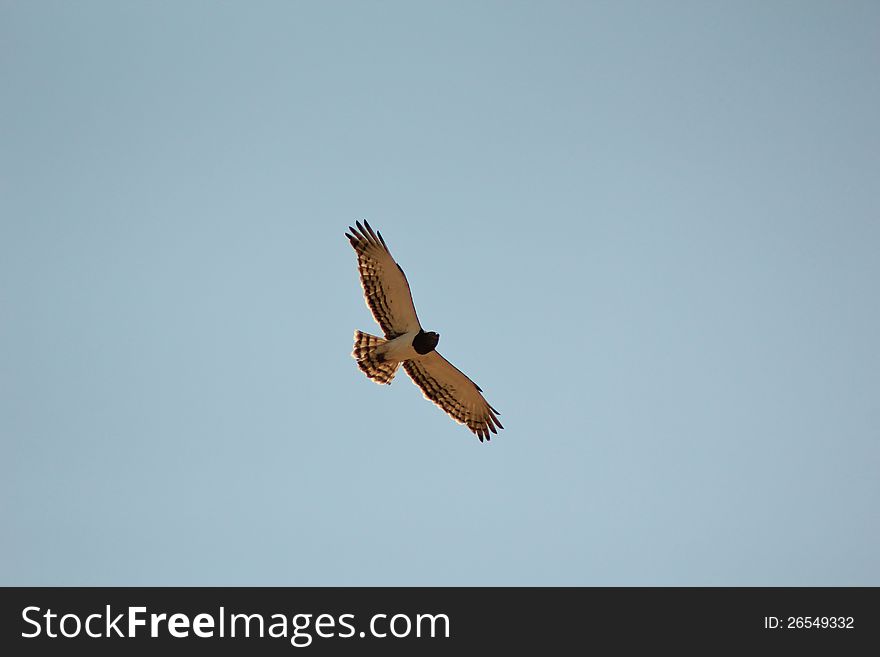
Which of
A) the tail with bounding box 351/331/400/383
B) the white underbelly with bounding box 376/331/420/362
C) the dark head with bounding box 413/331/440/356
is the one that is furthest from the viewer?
the tail with bounding box 351/331/400/383

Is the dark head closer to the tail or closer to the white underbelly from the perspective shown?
the white underbelly

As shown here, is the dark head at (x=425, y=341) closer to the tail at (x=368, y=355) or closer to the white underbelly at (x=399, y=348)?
the white underbelly at (x=399, y=348)

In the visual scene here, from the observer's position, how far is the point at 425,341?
81.9 feet

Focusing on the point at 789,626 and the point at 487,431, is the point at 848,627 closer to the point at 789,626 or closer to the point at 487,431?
the point at 789,626

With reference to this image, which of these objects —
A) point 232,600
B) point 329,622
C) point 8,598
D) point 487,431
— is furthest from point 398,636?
point 8,598

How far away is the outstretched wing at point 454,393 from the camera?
25.9 metres

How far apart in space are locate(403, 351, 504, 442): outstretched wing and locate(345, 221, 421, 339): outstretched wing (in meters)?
0.74

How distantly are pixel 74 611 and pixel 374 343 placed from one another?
623 centimetres

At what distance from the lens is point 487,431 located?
1053 inches

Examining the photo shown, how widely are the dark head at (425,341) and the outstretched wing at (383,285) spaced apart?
1.43 ft

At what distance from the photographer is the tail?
25.5 meters

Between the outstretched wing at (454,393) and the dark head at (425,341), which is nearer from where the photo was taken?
the dark head at (425,341)

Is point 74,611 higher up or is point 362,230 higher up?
point 362,230

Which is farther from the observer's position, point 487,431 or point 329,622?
point 487,431
